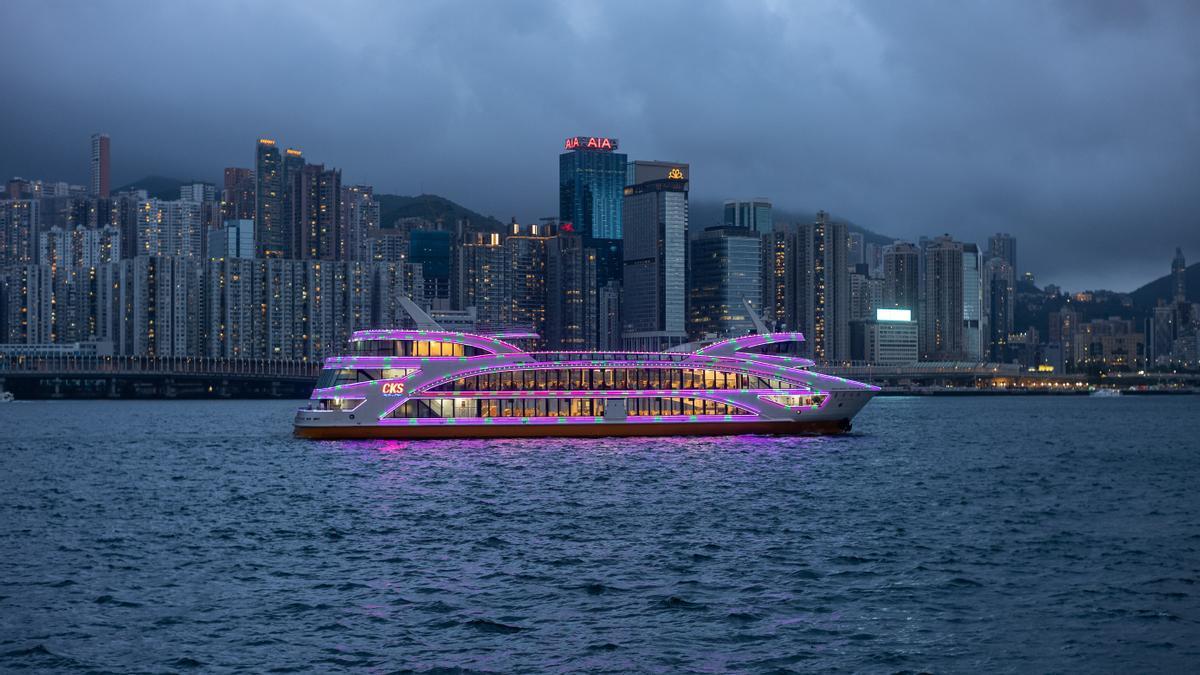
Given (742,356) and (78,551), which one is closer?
(78,551)

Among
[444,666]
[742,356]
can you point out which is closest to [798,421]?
[742,356]

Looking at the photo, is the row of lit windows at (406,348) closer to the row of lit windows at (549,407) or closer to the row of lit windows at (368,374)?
the row of lit windows at (368,374)

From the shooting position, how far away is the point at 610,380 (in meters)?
75.9

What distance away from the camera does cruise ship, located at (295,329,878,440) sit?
73250 millimetres

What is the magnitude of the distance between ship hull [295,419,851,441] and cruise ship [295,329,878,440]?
0.26 feet

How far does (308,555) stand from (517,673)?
14778 millimetres

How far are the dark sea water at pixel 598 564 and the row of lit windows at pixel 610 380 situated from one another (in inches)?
284

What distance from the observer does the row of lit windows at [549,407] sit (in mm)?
73812

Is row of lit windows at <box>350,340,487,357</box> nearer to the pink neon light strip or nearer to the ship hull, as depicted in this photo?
the pink neon light strip

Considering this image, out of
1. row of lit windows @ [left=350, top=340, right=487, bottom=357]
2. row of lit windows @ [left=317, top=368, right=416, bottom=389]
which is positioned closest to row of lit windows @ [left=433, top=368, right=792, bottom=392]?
row of lit windows @ [left=350, top=340, right=487, bottom=357]

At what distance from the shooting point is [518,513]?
149 ft

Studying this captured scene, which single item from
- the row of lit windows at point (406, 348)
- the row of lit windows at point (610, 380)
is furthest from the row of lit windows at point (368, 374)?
the row of lit windows at point (610, 380)

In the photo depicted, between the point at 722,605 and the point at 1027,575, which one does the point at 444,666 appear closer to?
the point at 722,605

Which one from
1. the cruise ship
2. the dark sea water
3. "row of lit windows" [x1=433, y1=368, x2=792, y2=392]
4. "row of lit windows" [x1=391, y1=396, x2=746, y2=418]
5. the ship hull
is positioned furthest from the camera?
"row of lit windows" [x1=433, y1=368, x2=792, y2=392]
